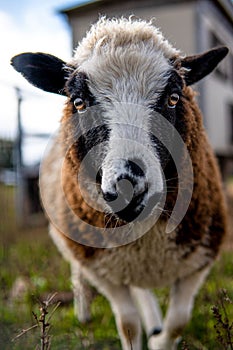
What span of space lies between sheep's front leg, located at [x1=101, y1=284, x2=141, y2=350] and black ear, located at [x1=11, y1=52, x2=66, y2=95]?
4.89 ft

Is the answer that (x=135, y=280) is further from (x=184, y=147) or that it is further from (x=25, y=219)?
(x=25, y=219)

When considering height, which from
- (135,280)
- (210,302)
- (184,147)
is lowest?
(210,302)

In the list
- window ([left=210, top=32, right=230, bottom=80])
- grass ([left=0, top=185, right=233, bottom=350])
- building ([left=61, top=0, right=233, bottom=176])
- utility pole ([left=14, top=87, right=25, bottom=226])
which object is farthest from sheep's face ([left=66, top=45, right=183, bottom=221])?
window ([left=210, top=32, right=230, bottom=80])

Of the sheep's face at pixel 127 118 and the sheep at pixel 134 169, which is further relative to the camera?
the sheep at pixel 134 169

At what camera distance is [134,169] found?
93.6 inches

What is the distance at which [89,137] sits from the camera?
288 centimetres

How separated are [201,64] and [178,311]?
5.78 feet

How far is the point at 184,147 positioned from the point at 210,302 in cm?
144

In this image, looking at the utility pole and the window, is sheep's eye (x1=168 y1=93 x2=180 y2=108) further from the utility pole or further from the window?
the window

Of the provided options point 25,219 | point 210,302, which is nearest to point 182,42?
point 25,219

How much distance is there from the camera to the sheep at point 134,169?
2.60 meters

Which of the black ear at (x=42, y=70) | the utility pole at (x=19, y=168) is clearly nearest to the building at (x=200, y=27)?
the utility pole at (x=19, y=168)

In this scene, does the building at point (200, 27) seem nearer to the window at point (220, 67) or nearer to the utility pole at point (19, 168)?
the window at point (220, 67)

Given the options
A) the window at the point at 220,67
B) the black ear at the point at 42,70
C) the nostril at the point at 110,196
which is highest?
the window at the point at 220,67
